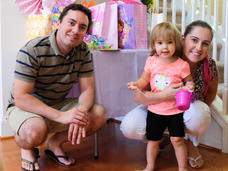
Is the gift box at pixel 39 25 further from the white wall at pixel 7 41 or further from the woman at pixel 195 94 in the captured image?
the woman at pixel 195 94

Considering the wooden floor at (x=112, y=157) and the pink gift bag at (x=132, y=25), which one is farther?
the pink gift bag at (x=132, y=25)

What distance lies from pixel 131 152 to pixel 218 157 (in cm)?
53

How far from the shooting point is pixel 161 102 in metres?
1.31

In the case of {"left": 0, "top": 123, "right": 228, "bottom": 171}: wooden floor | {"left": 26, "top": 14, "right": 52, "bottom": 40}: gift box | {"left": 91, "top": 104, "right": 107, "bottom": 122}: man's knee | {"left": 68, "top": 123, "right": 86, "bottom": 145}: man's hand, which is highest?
{"left": 26, "top": 14, "right": 52, "bottom": 40}: gift box

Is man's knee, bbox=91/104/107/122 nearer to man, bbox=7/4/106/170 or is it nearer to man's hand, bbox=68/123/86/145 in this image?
man, bbox=7/4/106/170

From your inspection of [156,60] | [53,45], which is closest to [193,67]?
[156,60]

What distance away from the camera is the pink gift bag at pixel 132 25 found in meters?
1.58

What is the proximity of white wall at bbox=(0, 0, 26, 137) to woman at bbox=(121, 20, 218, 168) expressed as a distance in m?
1.03

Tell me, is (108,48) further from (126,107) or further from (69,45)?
(126,107)

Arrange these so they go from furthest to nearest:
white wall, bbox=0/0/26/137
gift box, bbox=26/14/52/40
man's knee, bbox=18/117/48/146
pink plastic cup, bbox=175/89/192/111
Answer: white wall, bbox=0/0/26/137, gift box, bbox=26/14/52/40, man's knee, bbox=18/117/48/146, pink plastic cup, bbox=175/89/192/111

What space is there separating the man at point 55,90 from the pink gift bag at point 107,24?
16 centimetres

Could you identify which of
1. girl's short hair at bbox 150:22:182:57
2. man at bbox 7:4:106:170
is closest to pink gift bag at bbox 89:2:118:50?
man at bbox 7:4:106:170

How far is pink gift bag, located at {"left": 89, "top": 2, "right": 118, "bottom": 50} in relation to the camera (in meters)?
1.55

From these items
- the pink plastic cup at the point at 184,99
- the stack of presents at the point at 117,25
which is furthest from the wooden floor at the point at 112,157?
the stack of presents at the point at 117,25
